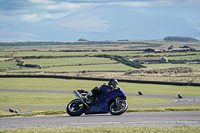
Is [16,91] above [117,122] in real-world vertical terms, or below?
below

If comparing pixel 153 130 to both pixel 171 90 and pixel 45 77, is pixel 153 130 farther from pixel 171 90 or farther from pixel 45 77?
pixel 45 77

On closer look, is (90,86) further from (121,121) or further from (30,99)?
(121,121)

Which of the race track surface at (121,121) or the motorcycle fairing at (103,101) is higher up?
the motorcycle fairing at (103,101)

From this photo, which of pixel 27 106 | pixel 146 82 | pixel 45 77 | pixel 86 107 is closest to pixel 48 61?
pixel 45 77

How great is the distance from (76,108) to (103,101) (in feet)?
5.25

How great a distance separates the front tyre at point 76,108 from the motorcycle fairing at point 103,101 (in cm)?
28

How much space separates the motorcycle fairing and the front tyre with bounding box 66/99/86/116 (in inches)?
10.9

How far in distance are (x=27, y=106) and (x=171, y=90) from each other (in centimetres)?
2787

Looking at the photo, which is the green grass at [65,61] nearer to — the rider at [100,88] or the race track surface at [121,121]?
the rider at [100,88]

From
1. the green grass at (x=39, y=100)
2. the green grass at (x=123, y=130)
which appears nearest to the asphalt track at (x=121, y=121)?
the green grass at (x=123, y=130)

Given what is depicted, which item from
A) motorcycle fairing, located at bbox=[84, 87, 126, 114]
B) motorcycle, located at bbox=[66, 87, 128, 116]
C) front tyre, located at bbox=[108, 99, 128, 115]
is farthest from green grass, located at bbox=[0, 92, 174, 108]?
front tyre, located at bbox=[108, 99, 128, 115]

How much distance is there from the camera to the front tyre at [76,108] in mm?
17328

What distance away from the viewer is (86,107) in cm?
1734

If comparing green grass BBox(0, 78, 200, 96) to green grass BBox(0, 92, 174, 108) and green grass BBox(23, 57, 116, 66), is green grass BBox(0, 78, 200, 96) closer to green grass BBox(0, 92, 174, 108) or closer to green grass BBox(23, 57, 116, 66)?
green grass BBox(0, 92, 174, 108)
